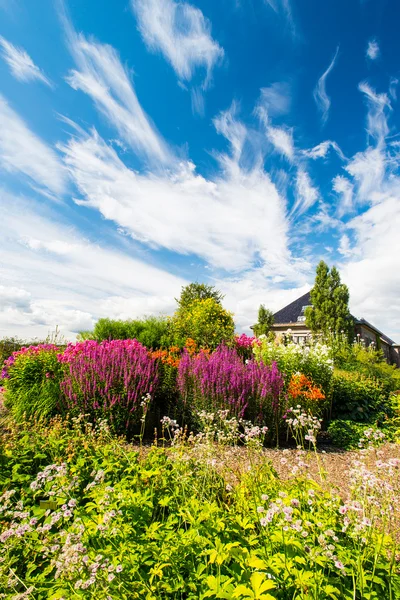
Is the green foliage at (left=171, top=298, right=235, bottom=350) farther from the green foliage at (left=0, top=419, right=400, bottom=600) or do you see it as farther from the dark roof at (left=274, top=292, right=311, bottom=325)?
the dark roof at (left=274, top=292, right=311, bottom=325)

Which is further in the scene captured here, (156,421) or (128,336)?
(128,336)

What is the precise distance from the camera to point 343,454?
506 centimetres

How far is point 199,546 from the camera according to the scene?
169 cm

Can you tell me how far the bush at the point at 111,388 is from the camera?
16.6 ft

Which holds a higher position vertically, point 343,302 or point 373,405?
point 343,302

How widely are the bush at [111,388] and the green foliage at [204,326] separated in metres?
7.44

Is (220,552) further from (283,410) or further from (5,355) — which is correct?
(5,355)

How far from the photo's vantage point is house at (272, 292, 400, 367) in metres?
30.0

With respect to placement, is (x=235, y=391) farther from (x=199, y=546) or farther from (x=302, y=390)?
(x=199, y=546)

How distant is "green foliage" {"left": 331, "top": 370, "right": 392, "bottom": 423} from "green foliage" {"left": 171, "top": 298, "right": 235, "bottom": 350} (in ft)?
17.5

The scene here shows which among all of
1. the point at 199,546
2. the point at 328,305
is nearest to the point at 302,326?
the point at 328,305

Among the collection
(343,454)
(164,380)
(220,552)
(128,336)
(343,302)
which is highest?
(343,302)

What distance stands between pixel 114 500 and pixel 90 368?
357 centimetres

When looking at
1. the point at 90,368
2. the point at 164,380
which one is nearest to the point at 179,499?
the point at 90,368
